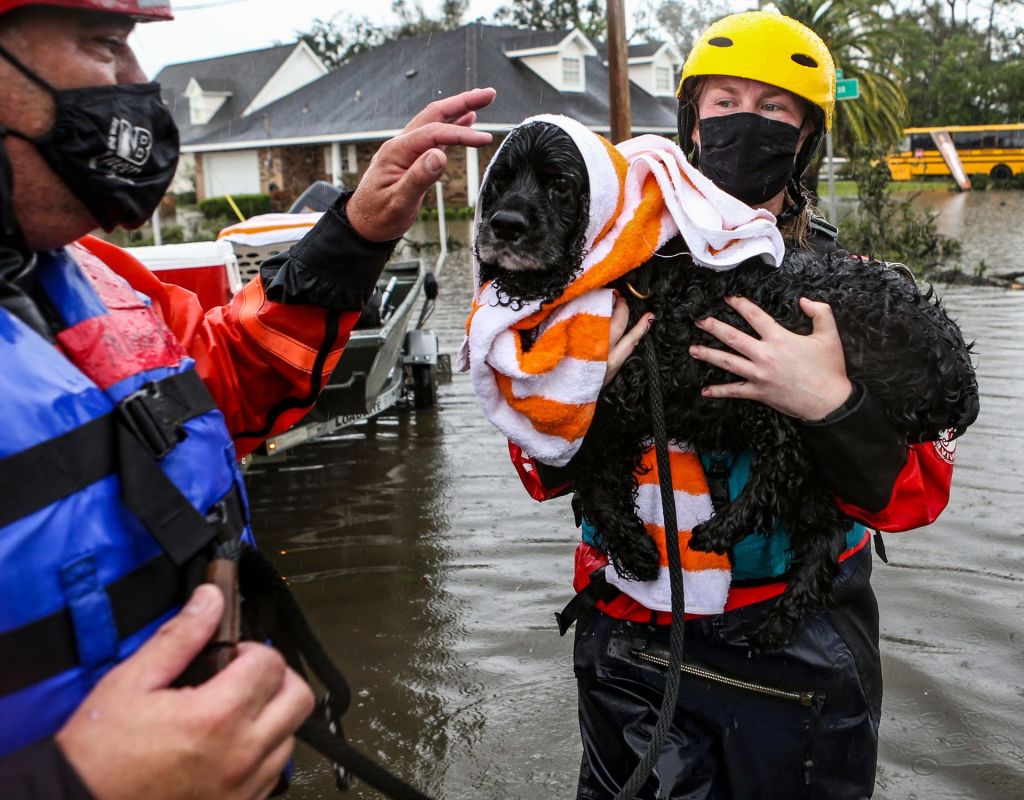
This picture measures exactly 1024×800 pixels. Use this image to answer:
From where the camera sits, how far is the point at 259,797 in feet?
4.19

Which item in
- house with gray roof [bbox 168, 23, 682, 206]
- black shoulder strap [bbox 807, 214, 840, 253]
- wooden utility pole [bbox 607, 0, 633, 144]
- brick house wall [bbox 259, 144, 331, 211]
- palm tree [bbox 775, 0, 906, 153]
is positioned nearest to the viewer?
black shoulder strap [bbox 807, 214, 840, 253]

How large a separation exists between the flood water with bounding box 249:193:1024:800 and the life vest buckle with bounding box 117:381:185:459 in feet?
9.23

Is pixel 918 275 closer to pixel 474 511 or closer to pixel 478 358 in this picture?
pixel 474 511

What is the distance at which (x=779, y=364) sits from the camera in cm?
200

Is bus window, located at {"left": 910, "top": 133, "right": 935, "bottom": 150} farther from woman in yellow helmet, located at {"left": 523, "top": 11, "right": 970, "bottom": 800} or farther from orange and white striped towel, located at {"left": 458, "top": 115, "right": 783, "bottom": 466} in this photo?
orange and white striped towel, located at {"left": 458, "top": 115, "right": 783, "bottom": 466}

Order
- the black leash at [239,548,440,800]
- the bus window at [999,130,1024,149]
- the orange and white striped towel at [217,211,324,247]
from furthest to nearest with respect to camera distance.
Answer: the bus window at [999,130,1024,149] → the orange and white striped towel at [217,211,324,247] → the black leash at [239,548,440,800]

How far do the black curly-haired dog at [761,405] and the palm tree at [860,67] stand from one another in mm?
25626

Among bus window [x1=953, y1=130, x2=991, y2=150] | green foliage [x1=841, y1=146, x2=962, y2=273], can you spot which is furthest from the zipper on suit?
bus window [x1=953, y1=130, x2=991, y2=150]

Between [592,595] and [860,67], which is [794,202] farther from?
[860,67]

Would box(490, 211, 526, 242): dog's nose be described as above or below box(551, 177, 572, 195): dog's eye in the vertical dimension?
below

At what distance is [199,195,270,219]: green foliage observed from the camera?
1351 inches

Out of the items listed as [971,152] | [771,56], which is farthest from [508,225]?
[971,152]

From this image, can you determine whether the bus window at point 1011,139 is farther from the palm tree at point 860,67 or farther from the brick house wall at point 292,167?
the brick house wall at point 292,167

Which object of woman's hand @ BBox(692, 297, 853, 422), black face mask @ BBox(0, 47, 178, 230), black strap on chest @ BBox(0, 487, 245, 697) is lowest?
black strap on chest @ BBox(0, 487, 245, 697)
